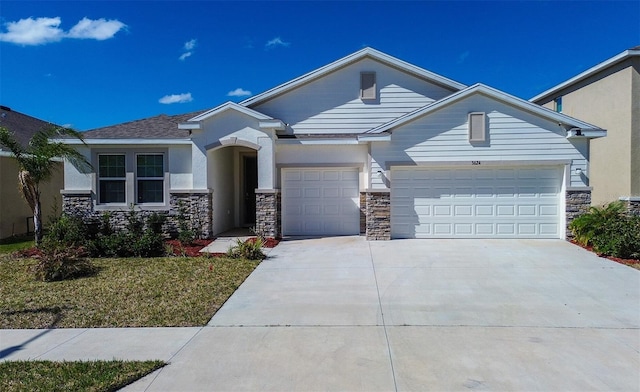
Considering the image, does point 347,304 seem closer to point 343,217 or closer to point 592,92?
point 343,217

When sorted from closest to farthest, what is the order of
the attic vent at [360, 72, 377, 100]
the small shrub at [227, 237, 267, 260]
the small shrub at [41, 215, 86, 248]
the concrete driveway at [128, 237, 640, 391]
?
the concrete driveway at [128, 237, 640, 391] < the small shrub at [227, 237, 267, 260] < the small shrub at [41, 215, 86, 248] < the attic vent at [360, 72, 377, 100]

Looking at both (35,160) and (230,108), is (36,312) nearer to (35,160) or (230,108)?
(35,160)

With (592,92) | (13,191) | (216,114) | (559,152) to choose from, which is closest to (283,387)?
(216,114)

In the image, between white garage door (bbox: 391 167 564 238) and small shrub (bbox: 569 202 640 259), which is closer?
small shrub (bbox: 569 202 640 259)

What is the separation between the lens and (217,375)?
400 centimetres

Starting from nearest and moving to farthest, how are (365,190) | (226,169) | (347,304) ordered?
(347,304)
(365,190)
(226,169)

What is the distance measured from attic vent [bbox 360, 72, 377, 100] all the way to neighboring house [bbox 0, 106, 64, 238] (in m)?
10.2

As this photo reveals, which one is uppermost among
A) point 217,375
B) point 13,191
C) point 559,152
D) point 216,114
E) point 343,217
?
point 216,114

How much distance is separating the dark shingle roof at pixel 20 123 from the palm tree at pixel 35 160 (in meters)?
5.05

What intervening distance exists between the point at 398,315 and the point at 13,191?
15.1 metres

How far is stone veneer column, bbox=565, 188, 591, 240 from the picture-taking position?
11859 millimetres

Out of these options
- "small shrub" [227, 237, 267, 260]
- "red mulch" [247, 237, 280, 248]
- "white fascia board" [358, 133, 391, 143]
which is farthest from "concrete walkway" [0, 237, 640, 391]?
"white fascia board" [358, 133, 391, 143]

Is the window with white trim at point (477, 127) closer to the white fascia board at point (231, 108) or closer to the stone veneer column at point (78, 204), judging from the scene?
the white fascia board at point (231, 108)

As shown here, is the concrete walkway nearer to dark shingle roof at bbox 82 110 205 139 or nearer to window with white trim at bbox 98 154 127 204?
dark shingle roof at bbox 82 110 205 139
